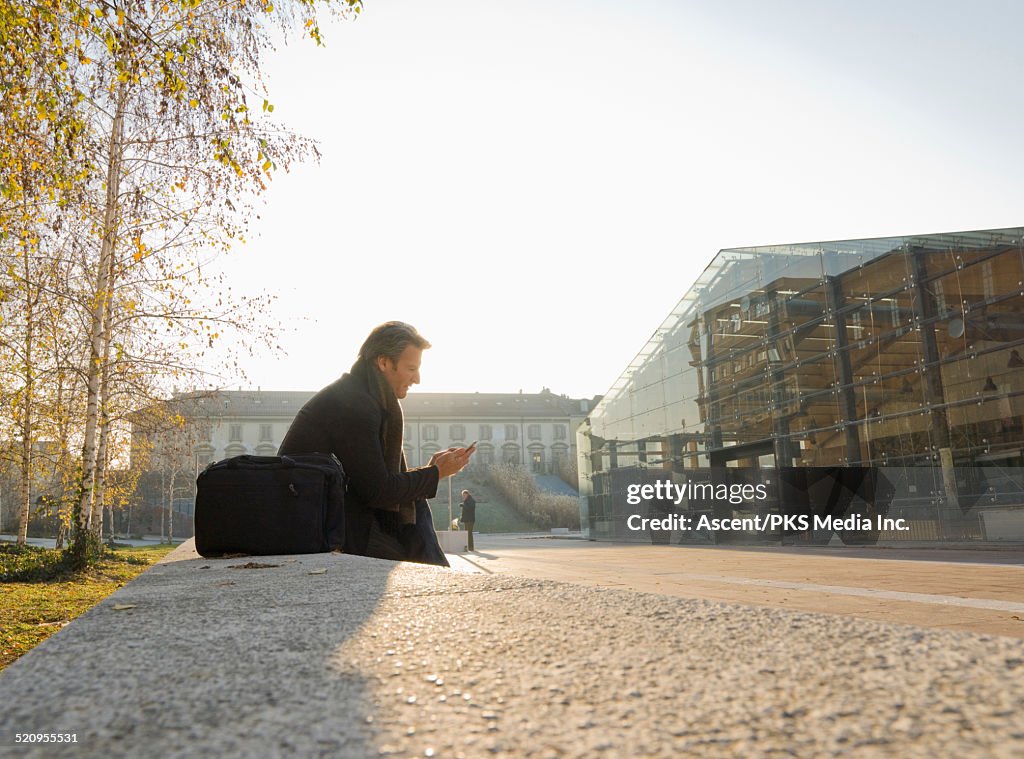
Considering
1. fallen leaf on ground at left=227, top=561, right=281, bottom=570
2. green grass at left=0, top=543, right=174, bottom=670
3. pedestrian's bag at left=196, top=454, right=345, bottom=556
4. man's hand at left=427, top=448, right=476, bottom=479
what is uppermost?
man's hand at left=427, top=448, right=476, bottom=479

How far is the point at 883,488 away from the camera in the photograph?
1739cm

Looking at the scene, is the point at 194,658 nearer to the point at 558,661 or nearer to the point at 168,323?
the point at 558,661

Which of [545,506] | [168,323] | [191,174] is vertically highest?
[191,174]

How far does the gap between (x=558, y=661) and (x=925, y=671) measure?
0.53 metres

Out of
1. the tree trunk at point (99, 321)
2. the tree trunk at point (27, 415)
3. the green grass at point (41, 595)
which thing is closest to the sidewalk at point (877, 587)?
the green grass at point (41, 595)

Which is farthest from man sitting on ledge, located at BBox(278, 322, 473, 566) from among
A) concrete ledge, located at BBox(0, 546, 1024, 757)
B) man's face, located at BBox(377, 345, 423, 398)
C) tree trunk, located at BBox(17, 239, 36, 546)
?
tree trunk, located at BBox(17, 239, 36, 546)

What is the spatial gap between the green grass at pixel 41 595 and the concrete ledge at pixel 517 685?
2399 mm

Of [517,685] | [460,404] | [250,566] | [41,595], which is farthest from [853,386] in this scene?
[460,404]

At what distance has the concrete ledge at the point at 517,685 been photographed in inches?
36.2

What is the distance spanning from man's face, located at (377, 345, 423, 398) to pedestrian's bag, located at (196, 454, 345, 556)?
707mm

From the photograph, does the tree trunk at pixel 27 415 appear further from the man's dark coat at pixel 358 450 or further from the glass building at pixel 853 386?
the glass building at pixel 853 386

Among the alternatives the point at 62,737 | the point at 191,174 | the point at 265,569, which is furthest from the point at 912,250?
the point at 62,737

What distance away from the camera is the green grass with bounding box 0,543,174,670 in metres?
5.77

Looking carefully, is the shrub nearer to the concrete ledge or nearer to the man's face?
the man's face
